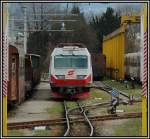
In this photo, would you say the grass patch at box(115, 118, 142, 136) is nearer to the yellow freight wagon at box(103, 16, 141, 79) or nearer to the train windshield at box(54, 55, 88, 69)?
the train windshield at box(54, 55, 88, 69)

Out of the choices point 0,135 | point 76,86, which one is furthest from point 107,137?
point 76,86

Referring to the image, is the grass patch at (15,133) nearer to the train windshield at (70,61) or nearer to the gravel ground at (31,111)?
the gravel ground at (31,111)

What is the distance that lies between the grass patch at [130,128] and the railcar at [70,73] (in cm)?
880

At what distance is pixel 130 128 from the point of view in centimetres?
1530

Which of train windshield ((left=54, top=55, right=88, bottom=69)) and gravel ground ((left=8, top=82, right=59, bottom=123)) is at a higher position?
train windshield ((left=54, top=55, right=88, bottom=69))

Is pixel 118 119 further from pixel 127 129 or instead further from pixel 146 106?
pixel 146 106

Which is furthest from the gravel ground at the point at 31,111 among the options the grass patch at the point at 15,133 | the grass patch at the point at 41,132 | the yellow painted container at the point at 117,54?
the yellow painted container at the point at 117,54

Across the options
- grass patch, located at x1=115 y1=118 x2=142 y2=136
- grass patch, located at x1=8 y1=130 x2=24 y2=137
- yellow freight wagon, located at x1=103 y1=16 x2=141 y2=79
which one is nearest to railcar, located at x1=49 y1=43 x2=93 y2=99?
grass patch, located at x1=115 y1=118 x2=142 y2=136

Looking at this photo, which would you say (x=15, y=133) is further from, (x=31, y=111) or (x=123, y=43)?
(x=123, y=43)

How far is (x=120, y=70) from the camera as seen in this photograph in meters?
49.5

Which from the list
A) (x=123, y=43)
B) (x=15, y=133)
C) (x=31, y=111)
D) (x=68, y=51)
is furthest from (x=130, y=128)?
(x=123, y=43)

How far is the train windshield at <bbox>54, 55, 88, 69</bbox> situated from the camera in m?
26.5

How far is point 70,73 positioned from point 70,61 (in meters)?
0.83

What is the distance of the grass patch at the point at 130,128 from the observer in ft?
46.5
